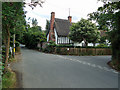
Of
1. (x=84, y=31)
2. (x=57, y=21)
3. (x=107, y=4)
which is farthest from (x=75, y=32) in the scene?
(x=107, y=4)

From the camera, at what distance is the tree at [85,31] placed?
16922 millimetres

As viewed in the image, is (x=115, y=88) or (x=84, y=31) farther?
(x=84, y=31)

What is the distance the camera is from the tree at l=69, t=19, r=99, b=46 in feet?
55.5

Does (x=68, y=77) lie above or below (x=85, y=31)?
below

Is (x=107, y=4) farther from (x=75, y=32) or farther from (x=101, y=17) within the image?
(x=75, y=32)

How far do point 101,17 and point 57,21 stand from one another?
1853 centimetres

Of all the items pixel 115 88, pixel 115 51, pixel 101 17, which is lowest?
pixel 115 88

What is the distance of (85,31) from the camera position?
17047 mm

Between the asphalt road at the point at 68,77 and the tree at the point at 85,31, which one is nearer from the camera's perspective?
the asphalt road at the point at 68,77

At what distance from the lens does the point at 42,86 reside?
381cm

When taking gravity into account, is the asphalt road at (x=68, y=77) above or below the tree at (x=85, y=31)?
below

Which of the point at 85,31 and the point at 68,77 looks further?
the point at 85,31

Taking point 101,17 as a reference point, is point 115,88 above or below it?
below

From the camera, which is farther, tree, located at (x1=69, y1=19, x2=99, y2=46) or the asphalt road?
tree, located at (x1=69, y1=19, x2=99, y2=46)
